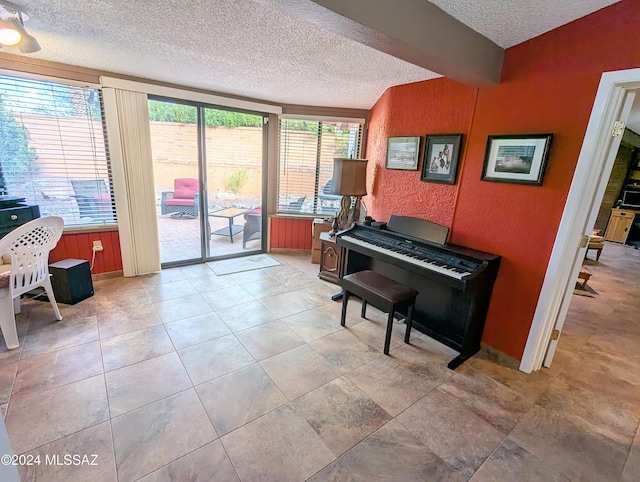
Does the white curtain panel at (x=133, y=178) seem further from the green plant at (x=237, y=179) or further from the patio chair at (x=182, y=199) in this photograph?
the green plant at (x=237, y=179)

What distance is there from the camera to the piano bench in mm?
2246

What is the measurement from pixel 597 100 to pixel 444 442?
215 centimetres

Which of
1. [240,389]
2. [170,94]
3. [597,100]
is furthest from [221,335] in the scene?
[597,100]

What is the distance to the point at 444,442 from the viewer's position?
5.25ft

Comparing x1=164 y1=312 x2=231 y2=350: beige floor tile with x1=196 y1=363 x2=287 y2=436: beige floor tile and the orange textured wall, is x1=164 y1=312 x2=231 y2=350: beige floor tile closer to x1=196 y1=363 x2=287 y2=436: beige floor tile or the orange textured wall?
x1=196 y1=363 x2=287 y2=436: beige floor tile

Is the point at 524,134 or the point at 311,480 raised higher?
the point at 524,134

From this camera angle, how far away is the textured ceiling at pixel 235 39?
167 centimetres

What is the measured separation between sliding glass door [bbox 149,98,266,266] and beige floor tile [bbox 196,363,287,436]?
8.01 feet

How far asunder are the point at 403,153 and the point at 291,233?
2248 millimetres

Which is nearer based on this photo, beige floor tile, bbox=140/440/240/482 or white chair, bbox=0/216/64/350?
beige floor tile, bbox=140/440/240/482

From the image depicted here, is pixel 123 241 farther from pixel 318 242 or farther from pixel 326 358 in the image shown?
pixel 326 358

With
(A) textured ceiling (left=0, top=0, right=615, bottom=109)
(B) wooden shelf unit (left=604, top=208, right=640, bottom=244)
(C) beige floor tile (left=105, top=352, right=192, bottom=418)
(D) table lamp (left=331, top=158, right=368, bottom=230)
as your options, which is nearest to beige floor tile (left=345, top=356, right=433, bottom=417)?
(C) beige floor tile (left=105, top=352, right=192, bottom=418)

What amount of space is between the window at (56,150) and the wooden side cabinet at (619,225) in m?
9.79

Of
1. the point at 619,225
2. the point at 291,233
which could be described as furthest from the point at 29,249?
the point at 619,225
